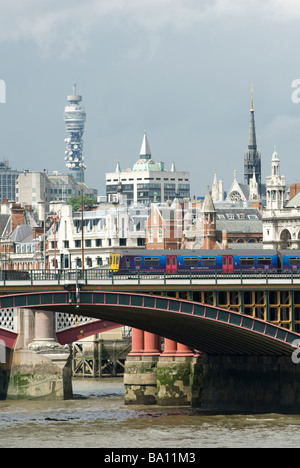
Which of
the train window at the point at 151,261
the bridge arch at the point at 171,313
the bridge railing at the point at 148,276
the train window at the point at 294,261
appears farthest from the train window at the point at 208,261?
the bridge arch at the point at 171,313

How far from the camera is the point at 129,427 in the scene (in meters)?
98.8

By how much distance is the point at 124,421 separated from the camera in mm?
102688

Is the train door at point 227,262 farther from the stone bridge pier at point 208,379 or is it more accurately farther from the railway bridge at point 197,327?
the stone bridge pier at point 208,379

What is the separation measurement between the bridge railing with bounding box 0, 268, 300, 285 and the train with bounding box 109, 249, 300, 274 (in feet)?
7.91

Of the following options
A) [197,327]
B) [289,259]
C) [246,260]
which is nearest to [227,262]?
[246,260]

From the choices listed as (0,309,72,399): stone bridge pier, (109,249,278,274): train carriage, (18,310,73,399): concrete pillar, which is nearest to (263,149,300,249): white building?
(0,309,72,399): stone bridge pier

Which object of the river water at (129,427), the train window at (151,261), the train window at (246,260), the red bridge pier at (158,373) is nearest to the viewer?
the river water at (129,427)

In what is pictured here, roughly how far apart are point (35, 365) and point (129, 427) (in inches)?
806

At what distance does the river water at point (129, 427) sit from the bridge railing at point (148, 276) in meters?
9.19

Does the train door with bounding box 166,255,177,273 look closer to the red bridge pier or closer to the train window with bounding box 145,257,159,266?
the train window with bounding box 145,257,159,266

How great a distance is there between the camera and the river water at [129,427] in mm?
90750

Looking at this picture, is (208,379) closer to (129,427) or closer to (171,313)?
(129,427)
